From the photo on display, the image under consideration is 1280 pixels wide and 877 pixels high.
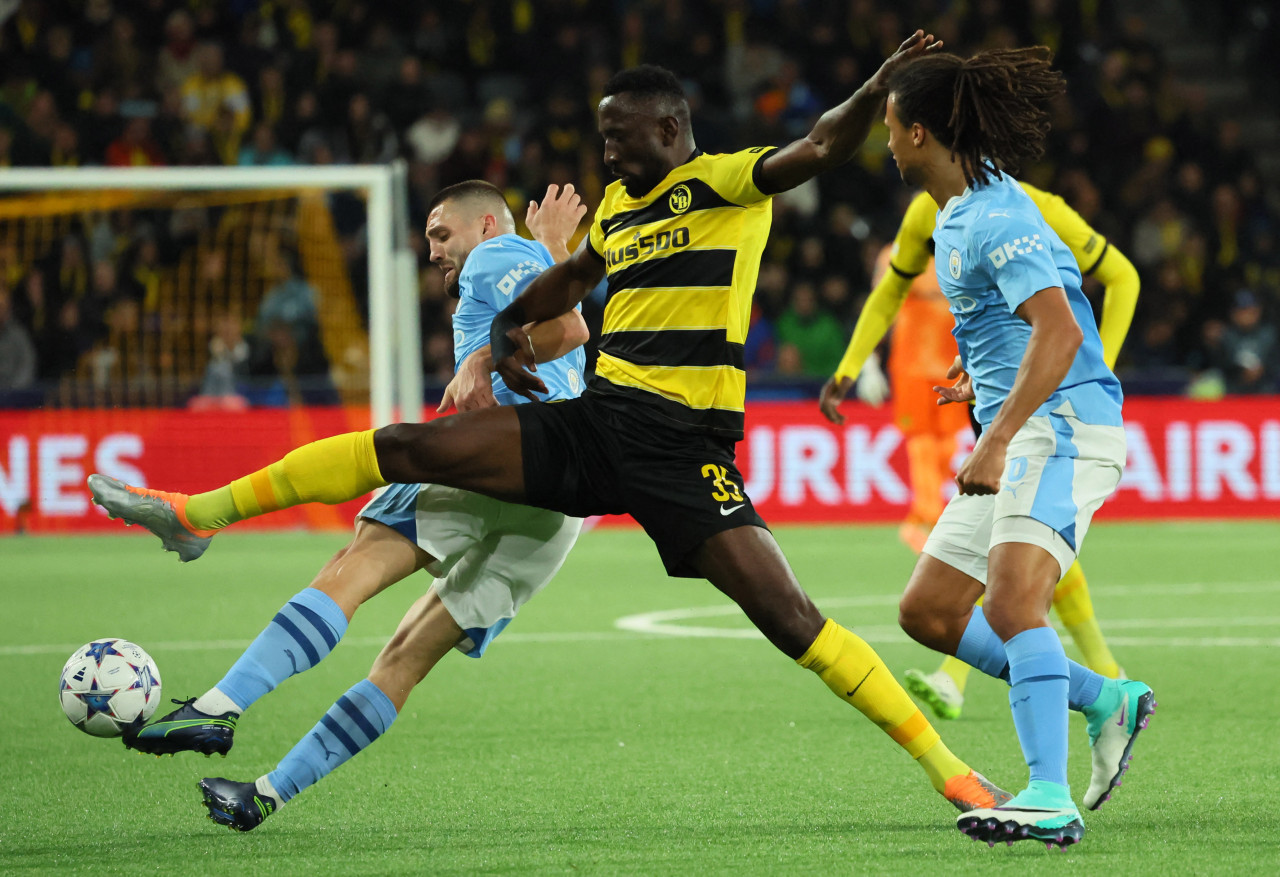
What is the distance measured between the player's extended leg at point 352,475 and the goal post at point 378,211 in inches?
349

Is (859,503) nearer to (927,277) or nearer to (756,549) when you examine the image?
(927,277)

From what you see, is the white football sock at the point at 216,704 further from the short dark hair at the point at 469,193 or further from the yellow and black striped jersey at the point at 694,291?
the short dark hair at the point at 469,193

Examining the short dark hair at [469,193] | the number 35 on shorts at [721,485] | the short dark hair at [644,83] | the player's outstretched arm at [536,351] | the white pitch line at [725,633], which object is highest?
the short dark hair at [644,83]

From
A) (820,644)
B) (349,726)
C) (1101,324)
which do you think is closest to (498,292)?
(349,726)

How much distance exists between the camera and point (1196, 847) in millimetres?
4035

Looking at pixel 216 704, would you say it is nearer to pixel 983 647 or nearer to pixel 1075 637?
pixel 983 647

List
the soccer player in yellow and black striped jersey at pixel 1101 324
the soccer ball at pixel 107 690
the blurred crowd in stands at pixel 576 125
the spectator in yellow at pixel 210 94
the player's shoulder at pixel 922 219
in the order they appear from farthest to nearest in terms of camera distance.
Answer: the spectator in yellow at pixel 210 94, the blurred crowd in stands at pixel 576 125, the soccer player in yellow and black striped jersey at pixel 1101 324, the player's shoulder at pixel 922 219, the soccer ball at pixel 107 690

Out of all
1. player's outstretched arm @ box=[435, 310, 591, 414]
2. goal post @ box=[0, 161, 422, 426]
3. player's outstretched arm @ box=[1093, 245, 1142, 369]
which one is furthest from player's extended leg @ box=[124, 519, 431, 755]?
goal post @ box=[0, 161, 422, 426]

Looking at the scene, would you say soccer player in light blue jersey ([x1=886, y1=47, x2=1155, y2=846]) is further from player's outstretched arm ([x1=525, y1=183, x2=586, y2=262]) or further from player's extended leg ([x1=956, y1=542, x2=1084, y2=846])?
player's outstretched arm ([x1=525, y1=183, x2=586, y2=262])

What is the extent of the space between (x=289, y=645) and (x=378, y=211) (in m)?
9.72

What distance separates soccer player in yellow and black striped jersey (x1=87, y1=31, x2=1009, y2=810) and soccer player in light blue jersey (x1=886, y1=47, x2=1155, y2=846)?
8.7 inches

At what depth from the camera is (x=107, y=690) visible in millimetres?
4422

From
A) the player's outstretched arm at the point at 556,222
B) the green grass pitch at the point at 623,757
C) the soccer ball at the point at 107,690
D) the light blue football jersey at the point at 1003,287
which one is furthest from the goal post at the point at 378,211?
the light blue football jersey at the point at 1003,287

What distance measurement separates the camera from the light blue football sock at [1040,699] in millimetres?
4078
